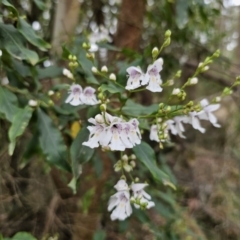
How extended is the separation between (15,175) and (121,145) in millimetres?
1027

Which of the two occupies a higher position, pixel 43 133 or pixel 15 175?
pixel 15 175

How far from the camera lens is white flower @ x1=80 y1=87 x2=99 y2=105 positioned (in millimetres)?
1152

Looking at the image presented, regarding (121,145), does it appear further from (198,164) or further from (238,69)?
(198,164)

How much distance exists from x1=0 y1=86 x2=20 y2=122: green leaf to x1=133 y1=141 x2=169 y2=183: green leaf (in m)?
0.37

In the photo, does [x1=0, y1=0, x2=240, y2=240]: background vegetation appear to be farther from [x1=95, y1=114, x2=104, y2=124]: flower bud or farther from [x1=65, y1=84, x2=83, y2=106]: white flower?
[x1=95, y1=114, x2=104, y2=124]: flower bud

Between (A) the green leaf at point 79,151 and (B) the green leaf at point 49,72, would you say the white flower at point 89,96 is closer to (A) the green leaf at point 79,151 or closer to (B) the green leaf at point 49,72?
(A) the green leaf at point 79,151

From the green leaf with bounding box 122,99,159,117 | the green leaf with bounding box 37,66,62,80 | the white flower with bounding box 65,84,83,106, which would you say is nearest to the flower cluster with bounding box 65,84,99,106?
the white flower with bounding box 65,84,83,106

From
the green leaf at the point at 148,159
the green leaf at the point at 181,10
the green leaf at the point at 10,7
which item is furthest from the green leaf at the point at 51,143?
the green leaf at the point at 181,10

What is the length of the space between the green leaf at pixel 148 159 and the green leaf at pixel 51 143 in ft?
0.69

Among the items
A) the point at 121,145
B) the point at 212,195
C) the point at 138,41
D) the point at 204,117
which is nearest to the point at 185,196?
the point at 212,195

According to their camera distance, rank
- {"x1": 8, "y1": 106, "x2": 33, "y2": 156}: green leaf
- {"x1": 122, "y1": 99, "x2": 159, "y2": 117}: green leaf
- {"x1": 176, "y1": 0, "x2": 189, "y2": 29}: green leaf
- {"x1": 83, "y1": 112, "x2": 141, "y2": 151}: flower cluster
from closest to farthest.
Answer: {"x1": 83, "y1": 112, "x2": 141, "y2": 151}: flower cluster < {"x1": 8, "y1": 106, "x2": 33, "y2": 156}: green leaf < {"x1": 122, "y1": 99, "x2": 159, "y2": 117}: green leaf < {"x1": 176, "y1": 0, "x2": 189, "y2": 29}: green leaf

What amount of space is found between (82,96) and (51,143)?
18cm

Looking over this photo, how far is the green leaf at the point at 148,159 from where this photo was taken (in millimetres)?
1138

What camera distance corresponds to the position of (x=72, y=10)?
2.08 m
